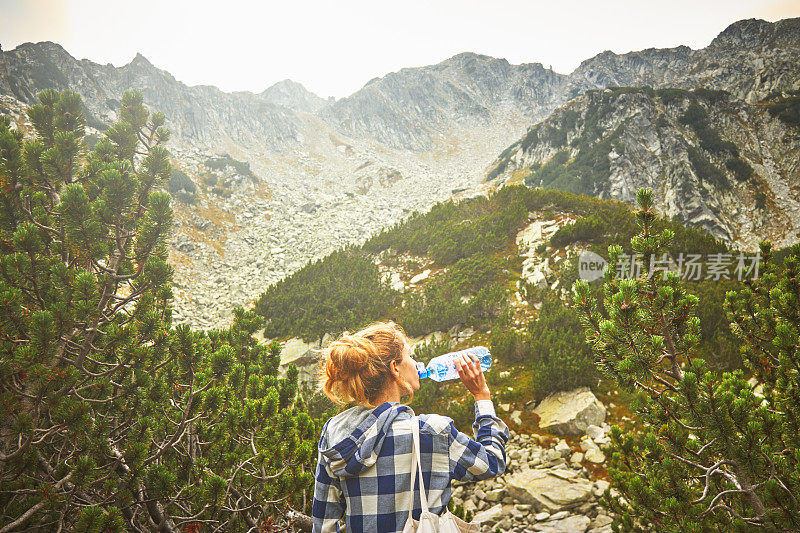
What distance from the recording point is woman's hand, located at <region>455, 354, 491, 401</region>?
6.10 feet

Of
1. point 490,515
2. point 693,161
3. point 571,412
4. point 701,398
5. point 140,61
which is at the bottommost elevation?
point 490,515

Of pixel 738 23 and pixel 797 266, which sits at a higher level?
pixel 738 23

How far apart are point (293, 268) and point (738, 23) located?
7399 centimetres

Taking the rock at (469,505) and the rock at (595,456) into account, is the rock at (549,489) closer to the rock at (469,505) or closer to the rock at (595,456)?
the rock at (595,456)

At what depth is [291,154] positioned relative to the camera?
44188 mm

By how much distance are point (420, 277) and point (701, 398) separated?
9.78 metres

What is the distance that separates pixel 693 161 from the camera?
22.0 metres

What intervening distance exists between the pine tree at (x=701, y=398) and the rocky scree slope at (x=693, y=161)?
2111 cm

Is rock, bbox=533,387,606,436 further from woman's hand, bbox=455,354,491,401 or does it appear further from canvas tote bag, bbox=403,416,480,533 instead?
canvas tote bag, bbox=403,416,480,533

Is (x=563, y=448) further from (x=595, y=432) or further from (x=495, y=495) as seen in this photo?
(x=495, y=495)

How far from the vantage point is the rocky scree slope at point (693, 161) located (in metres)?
19.7

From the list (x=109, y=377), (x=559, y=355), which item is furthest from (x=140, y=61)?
(x=559, y=355)

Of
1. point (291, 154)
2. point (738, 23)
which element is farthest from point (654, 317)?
point (738, 23)

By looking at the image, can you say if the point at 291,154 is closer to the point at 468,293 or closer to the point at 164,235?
the point at 468,293
